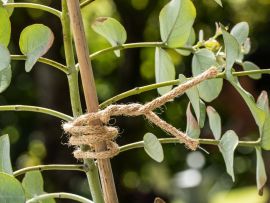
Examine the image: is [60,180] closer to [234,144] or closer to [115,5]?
[115,5]

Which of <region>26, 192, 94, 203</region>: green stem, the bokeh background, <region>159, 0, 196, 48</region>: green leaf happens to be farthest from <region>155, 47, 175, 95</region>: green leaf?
the bokeh background

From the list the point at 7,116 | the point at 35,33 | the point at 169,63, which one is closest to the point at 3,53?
the point at 35,33

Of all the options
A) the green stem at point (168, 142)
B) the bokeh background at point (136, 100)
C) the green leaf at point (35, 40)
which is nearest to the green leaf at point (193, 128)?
the green stem at point (168, 142)

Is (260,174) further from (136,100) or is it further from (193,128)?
(136,100)

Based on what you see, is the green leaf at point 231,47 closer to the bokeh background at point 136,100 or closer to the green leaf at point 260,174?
the green leaf at point 260,174

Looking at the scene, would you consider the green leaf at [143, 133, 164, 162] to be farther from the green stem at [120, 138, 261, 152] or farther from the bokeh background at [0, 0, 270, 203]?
the bokeh background at [0, 0, 270, 203]
